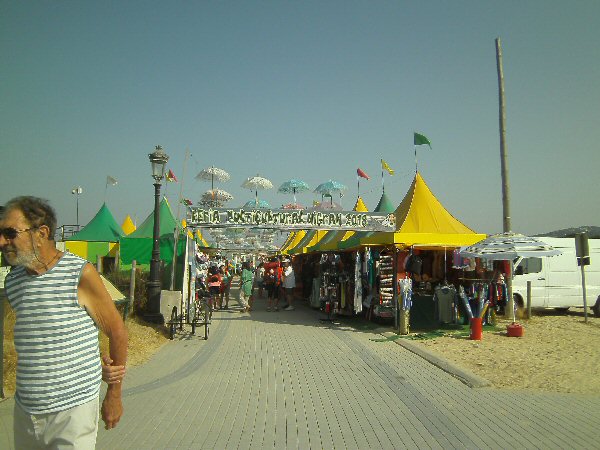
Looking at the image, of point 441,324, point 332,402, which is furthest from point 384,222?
point 332,402

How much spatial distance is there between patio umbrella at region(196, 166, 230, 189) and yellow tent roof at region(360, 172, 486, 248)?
41.5 ft

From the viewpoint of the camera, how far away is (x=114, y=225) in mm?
24719

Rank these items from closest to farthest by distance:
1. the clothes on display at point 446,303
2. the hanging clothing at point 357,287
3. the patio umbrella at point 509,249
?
the patio umbrella at point 509,249, the clothes on display at point 446,303, the hanging clothing at point 357,287

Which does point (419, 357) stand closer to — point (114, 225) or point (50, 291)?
point (50, 291)

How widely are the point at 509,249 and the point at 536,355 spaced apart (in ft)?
9.06

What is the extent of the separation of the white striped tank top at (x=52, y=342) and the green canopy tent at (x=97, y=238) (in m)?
18.3

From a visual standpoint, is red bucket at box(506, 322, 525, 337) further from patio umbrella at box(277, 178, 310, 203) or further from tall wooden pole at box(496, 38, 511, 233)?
patio umbrella at box(277, 178, 310, 203)

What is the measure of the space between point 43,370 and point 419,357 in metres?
7.83

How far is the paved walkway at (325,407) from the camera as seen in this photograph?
4832 mm

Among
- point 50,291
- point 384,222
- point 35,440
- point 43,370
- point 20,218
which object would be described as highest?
point 384,222

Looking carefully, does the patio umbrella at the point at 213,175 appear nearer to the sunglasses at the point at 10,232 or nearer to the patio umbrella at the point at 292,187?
the patio umbrella at the point at 292,187

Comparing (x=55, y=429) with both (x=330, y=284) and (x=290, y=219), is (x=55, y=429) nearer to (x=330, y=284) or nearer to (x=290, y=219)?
(x=290, y=219)

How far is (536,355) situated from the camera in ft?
30.1

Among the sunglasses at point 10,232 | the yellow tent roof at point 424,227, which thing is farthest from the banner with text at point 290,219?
the sunglasses at point 10,232
